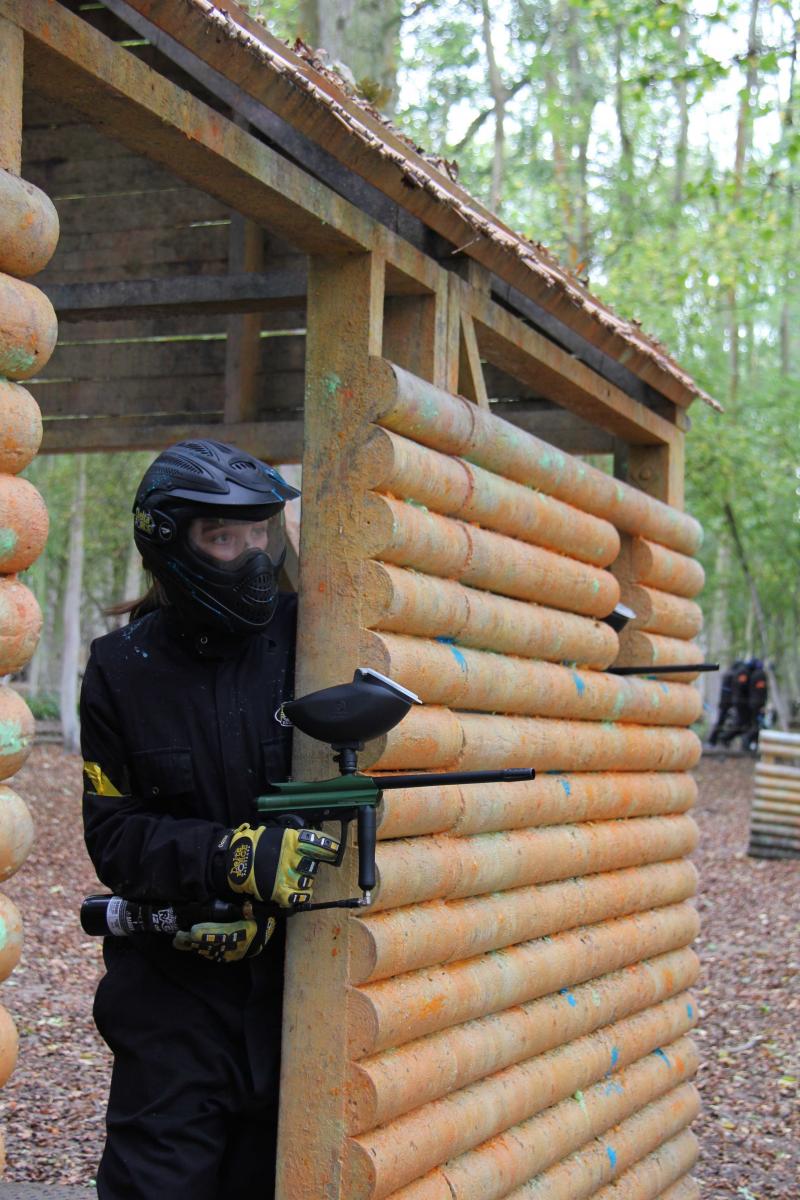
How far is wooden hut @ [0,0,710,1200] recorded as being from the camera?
10.9 ft

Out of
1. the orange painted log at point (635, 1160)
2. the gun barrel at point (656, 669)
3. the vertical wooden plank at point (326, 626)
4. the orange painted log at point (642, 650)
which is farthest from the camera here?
the orange painted log at point (642, 650)

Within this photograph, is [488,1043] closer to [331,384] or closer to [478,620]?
[478,620]

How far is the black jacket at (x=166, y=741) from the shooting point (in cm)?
336

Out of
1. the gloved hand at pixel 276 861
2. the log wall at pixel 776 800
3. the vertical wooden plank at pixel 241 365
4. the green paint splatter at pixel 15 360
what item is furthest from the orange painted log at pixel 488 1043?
the log wall at pixel 776 800

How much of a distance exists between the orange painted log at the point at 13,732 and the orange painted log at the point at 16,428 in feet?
1.51

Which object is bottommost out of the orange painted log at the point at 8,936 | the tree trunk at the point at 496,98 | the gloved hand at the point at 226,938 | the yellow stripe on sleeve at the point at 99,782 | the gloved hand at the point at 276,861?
the gloved hand at the point at 226,938

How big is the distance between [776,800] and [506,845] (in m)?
11.9

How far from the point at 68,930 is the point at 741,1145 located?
5068mm

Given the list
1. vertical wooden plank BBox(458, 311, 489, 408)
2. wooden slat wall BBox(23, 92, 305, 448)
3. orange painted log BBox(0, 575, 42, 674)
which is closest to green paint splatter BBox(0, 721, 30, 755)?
orange painted log BBox(0, 575, 42, 674)

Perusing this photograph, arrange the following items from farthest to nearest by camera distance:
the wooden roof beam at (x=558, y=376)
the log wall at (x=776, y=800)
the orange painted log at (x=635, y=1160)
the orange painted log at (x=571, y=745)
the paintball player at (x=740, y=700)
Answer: the paintball player at (x=740, y=700) → the log wall at (x=776, y=800) → the wooden roof beam at (x=558, y=376) → the orange painted log at (x=635, y=1160) → the orange painted log at (x=571, y=745)

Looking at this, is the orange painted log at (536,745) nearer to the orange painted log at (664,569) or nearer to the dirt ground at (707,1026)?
the orange painted log at (664,569)

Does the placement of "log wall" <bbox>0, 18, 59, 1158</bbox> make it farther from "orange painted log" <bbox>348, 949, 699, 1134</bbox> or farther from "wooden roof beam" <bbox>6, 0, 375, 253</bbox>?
"orange painted log" <bbox>348, 949, 699, 1134</bbox>

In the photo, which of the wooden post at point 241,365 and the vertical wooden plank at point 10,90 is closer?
the vertical wooden plank at point 10,90

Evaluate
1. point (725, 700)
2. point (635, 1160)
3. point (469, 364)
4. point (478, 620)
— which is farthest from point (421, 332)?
point (725, 700)
